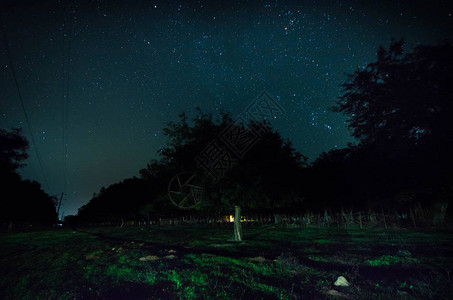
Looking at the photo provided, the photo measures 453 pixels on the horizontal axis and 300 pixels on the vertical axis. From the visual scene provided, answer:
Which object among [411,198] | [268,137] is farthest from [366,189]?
[268,137]

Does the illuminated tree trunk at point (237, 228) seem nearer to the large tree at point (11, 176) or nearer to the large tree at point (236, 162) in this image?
the large tree at point (236, 162)

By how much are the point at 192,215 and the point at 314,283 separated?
51696 millimetres

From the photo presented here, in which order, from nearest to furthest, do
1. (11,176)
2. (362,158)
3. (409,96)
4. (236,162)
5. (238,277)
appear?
(238,277) < (236,162) < (409,96) < (362,158) < (11,176)

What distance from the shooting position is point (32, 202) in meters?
70.0

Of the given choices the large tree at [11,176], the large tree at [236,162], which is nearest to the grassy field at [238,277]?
the large tree at [236,162]

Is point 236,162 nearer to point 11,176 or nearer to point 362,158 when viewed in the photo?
point 362,158

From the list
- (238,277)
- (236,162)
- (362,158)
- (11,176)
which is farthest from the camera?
(11,176)

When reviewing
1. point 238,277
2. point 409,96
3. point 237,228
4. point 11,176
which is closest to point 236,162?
point 237,228

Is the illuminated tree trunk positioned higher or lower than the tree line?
lower

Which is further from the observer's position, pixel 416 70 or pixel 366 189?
pixel 366 189

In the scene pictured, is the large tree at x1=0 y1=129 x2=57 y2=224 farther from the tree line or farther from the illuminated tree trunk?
the illuminated tree trunk

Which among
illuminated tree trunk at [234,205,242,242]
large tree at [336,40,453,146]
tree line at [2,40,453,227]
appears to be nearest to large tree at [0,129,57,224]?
tree line at [2,40,453,227]

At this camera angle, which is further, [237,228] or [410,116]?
[410,116]

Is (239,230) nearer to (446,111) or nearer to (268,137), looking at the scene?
(268,137)
